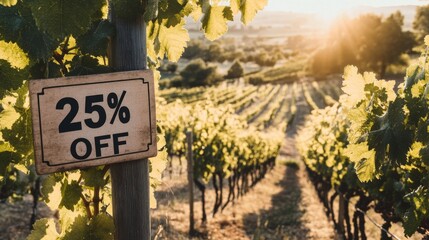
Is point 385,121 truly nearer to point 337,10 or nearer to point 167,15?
point 167,15

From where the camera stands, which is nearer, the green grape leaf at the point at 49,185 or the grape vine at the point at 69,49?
the grape vine at the point at 69,49

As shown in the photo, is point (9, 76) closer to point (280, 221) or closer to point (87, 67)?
point (87, 67)

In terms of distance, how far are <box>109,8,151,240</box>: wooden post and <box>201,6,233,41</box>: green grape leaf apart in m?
0.34

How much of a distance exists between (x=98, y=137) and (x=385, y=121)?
1.30m

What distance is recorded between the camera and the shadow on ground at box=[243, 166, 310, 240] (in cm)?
818

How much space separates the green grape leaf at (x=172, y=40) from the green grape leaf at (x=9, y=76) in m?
0.54

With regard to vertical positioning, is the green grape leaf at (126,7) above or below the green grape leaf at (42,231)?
above

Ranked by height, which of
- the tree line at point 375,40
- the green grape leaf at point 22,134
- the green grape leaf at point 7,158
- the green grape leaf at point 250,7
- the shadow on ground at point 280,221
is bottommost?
the shadow on ground at point 280,221

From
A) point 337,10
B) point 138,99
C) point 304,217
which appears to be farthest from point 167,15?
point 337,10

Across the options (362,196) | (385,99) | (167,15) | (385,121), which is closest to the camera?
(167,15)

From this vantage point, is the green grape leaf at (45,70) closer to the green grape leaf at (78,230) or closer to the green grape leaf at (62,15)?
the green grape leaf at (62,15)

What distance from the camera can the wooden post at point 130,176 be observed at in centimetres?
136

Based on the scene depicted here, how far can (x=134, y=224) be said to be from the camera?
1.46m

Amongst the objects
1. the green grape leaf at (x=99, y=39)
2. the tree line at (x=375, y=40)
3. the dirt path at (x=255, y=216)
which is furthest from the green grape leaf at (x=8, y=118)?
the tree line at (x=375, y=40)
